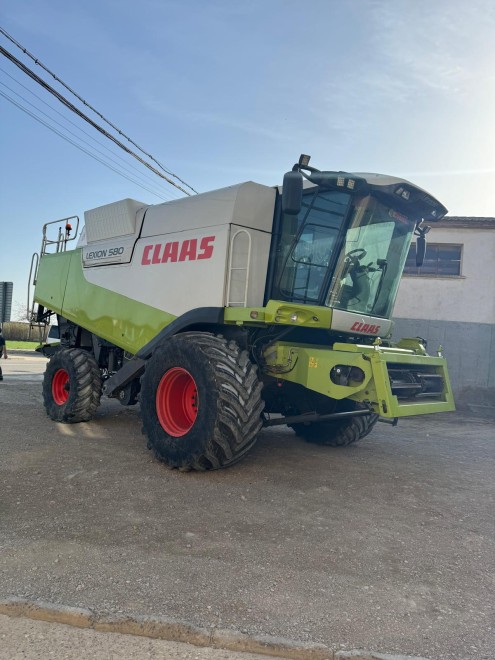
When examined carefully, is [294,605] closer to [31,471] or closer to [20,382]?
[31,471]

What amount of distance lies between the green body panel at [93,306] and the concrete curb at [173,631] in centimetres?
378

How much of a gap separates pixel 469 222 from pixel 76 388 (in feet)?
35.3

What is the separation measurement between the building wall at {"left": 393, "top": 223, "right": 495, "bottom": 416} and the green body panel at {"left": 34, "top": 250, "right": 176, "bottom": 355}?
8.72 m

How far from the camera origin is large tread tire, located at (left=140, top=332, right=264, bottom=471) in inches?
184

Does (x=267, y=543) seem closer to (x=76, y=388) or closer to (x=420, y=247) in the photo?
(x=420, y=247)

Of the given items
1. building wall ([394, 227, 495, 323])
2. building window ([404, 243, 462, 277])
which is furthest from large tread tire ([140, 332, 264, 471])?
building window ([404, 243, 462, 277])

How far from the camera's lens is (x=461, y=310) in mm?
13352

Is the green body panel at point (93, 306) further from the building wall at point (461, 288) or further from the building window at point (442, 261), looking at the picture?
the building window at point (442, 261)

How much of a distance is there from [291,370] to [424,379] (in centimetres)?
156

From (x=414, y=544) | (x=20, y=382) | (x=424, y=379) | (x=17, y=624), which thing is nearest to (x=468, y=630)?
(x=414, y=544)

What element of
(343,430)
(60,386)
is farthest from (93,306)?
(343,430)

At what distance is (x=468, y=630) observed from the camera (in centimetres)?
247

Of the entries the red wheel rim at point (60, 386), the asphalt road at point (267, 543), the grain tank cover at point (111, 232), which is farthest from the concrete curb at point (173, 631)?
the red wheel rim at point (60, 386)

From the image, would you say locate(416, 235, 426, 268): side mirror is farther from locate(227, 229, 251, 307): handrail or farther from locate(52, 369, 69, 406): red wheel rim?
locate(52, 369, 69, 406): red wheel rim
